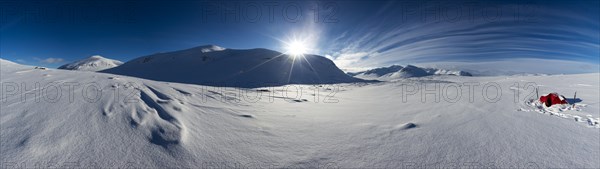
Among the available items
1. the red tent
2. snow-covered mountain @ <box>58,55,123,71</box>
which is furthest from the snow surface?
snow-covered mountain @ <box>58,55,123,71</box>

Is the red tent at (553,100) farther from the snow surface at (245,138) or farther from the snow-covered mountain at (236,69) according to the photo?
the snow-covered mountain at (236,69)

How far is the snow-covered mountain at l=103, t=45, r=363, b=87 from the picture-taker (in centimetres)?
4069

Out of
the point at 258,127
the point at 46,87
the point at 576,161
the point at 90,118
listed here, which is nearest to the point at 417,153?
the point at 576,161

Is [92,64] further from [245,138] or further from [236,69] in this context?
[245,138]

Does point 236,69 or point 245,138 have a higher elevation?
point 236,69

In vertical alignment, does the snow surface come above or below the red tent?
below

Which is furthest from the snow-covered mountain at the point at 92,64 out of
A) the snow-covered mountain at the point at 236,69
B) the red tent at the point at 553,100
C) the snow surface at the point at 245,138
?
the red tent at the point at 553,100

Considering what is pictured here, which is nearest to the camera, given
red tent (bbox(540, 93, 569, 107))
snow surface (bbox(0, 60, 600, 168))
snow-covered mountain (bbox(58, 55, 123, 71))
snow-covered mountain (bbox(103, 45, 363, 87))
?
snow surface (bbox(0, 60, 600, 168))

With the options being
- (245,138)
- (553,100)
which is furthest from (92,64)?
(553,100)

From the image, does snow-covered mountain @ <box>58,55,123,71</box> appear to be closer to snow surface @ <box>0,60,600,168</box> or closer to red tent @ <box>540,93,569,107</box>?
snow surface @ <box>0,60,600,168</box>

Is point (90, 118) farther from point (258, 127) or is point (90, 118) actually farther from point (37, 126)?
point (258, 127)

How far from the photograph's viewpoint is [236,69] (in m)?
45.5

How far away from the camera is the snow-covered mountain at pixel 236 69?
40.7 meters

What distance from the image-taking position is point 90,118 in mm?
3873
